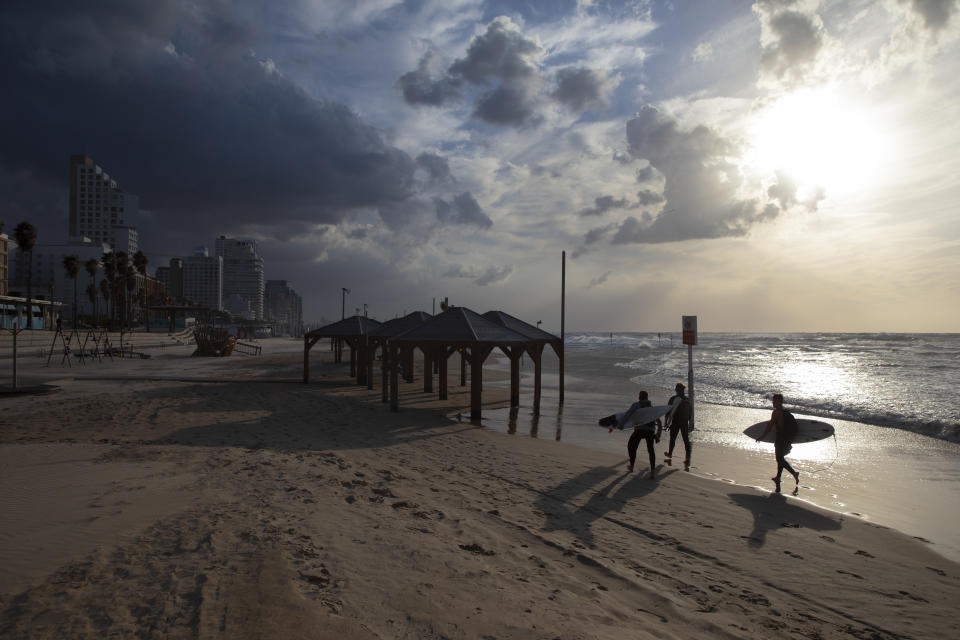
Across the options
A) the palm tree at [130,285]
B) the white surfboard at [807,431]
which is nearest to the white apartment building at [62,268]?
the palm tree at [130,285]

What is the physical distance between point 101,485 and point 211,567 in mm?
3525

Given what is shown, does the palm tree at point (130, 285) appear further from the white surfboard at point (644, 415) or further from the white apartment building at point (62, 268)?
the white surfboard at point (644, 415)

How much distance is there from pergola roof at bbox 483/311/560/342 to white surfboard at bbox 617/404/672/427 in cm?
841

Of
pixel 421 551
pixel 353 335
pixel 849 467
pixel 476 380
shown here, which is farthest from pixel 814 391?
pixel 421 551

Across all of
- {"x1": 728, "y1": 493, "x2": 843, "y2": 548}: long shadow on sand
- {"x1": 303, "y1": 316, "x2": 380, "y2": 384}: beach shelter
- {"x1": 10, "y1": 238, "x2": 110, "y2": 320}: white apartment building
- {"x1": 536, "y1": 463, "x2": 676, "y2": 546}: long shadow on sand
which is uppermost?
{"x1": 10, "y1": 238, "x2": 110, "y2": 320}: white apartment building

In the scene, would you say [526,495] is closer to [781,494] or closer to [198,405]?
[781,494]

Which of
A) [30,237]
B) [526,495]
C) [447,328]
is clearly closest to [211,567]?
[526,495]

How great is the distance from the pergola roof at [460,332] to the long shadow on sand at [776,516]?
26.2ft

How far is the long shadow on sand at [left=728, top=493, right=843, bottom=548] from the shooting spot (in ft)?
20.8

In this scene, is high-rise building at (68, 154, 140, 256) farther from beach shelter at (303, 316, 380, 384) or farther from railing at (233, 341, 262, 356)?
Result: beach shelter at (303, 316, 380, 384)

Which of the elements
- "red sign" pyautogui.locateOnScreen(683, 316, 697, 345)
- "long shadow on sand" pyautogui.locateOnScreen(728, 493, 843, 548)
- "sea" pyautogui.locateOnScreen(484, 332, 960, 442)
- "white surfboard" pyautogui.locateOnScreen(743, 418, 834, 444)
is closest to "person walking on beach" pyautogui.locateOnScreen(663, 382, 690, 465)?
"white surfboard" pyautogui.locateOnScreen(743, 418, 834, 444)

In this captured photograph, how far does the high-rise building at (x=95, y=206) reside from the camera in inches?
6299

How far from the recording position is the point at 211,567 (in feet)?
14.1

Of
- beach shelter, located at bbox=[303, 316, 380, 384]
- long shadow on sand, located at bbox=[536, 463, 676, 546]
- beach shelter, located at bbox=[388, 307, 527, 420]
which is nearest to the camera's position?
long shadow on sand, located at bbox=[536, 463, 676, 546]
